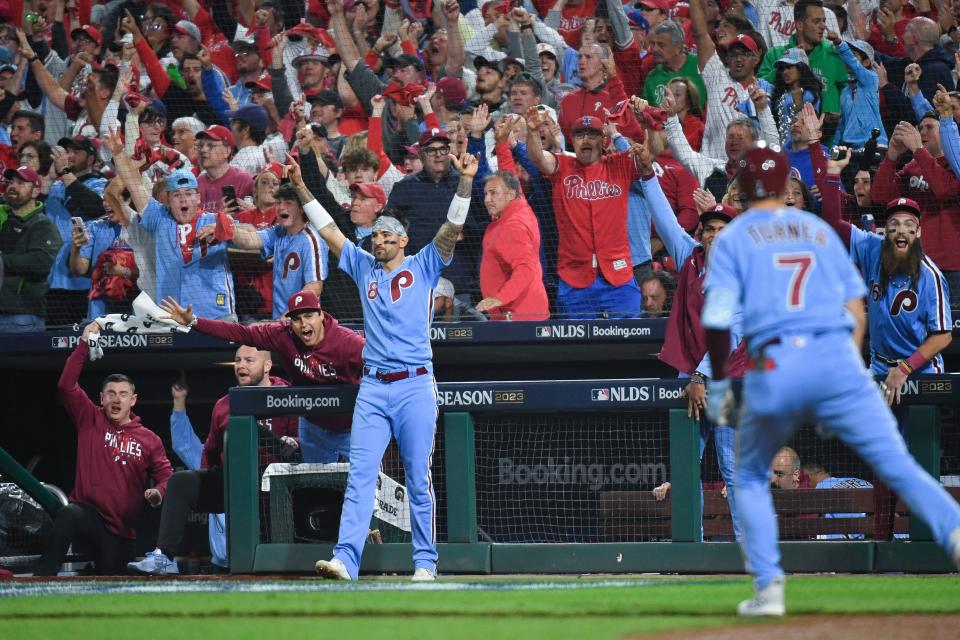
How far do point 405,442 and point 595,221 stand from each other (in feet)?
8.86

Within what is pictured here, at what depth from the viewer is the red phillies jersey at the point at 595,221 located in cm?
853

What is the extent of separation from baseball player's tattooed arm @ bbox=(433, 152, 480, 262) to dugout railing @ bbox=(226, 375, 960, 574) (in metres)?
0.86

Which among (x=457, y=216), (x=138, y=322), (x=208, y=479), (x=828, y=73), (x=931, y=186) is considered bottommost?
(x=208, y=479)

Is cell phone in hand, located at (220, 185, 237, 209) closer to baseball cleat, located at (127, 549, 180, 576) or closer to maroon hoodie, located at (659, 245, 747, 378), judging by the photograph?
baseball cleat, located at (127, 549, 180, 576)

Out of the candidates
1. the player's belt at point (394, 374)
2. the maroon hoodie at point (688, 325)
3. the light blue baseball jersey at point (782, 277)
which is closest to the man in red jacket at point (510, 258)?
the maroon hoodie at point (688, 325)

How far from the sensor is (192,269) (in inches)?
355

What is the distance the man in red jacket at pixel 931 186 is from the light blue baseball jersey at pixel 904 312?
127cm

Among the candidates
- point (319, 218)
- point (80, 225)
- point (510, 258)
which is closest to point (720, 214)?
point (510, 258)

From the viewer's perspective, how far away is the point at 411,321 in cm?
657

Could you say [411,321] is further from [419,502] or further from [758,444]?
[758,444]

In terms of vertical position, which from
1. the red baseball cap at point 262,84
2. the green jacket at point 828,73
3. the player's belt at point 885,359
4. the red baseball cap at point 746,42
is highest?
the red baseball cap at point 262,84

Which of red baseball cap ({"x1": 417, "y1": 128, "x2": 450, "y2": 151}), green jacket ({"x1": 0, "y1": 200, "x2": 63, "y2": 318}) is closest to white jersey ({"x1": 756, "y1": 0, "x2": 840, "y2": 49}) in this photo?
red baseball cap ({"x1": 417, "y1": 128, "x2": 450, "y2": 151})

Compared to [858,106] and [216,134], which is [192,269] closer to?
[216,134]

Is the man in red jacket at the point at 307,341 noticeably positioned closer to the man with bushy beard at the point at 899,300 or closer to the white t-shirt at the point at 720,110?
the man with bushy beard at the point at 899,300
